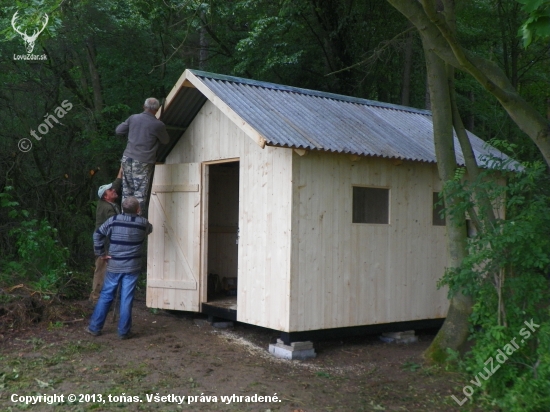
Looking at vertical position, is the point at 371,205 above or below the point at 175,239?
above

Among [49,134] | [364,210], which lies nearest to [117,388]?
[364,210]

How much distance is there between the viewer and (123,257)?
8.32 m

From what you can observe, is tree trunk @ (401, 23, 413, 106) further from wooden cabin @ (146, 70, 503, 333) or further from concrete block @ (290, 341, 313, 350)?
concrete block @ (290, 341, 313, 350)

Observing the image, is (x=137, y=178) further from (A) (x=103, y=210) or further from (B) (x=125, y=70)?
(B) (x=125, y=70)

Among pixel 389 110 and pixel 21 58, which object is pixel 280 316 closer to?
pixel 389 110

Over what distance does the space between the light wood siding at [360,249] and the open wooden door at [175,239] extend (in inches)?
80.4

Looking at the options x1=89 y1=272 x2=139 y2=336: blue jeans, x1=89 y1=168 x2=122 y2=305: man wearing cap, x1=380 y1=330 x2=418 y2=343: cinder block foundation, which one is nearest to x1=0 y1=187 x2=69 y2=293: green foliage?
x1=89 y1=168 x2=122 y2=305: man wearing cap

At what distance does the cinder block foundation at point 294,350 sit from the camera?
8.00 meters

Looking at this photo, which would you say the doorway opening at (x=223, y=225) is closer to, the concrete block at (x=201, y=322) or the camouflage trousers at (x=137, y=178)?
the concrete block at (x=201, y=322)

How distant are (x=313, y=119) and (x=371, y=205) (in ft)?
4.82

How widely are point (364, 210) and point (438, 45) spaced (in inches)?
123

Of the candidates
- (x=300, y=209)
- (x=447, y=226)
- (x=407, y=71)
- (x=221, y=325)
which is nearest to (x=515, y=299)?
(x=447, y=226)

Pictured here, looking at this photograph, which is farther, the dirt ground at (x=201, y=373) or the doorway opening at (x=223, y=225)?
the doorway opening at (x=223, y=225)

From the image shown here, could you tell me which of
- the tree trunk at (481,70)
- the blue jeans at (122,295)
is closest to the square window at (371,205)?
the tree trunk at (481,70)
